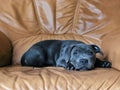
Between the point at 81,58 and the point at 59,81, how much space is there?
31 cm

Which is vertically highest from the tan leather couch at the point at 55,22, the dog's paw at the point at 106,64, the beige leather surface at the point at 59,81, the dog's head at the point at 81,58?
the tan leather couch at the point at 55,22

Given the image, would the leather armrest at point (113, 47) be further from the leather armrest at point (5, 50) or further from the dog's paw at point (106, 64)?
the leather armrest at point (5, 50)

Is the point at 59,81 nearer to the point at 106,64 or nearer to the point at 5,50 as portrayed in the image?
the point at 106,64

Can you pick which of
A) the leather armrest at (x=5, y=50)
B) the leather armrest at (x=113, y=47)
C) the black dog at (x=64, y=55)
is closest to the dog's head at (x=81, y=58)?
the black dog at (x=64, y=55)

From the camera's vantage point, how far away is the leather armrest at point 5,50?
176cm

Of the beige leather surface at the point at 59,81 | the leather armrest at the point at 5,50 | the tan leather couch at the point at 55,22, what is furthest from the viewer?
the tan leather couch at the point at 55,22

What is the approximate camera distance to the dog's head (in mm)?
1626

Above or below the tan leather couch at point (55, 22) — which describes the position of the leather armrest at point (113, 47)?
below

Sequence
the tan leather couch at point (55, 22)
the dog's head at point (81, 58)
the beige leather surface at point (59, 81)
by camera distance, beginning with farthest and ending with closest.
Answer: the tan leather couch at point (55, 22)
the dog's head at point (81, 58)
the beige leather surface at point (59, 81)

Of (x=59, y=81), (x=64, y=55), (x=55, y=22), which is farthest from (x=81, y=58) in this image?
(x=55, y=22)

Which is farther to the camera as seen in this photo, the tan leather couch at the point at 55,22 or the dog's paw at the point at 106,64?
the tan leather couch at the point at 55,22

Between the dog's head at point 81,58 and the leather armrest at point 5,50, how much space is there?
0.41 metres

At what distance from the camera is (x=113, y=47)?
5.66 ft

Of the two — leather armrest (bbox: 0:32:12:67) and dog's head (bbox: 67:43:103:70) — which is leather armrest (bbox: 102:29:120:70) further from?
leather armrest (bbox: 0:32:12:67)
